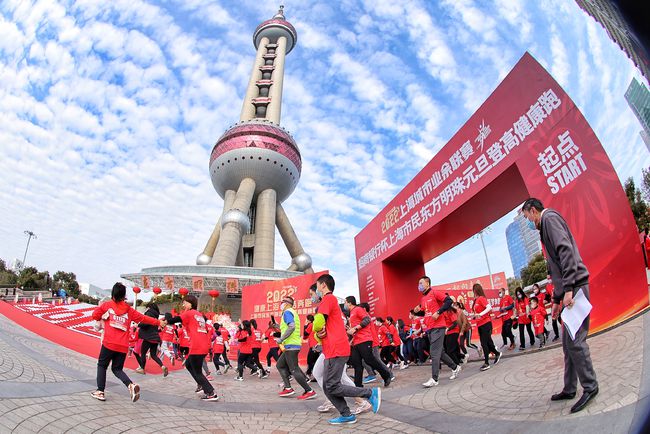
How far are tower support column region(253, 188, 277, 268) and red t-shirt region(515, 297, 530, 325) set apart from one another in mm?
40159

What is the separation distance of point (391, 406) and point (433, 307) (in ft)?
7.07

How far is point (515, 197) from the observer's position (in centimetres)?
750

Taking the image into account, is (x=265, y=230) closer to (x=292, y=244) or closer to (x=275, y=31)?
(x=292, y=244)

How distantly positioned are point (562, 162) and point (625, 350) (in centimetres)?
409

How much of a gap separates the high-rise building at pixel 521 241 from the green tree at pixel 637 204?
0.85 metres

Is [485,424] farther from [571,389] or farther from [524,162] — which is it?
[524,162]

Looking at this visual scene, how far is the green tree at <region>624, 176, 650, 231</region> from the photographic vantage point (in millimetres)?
960

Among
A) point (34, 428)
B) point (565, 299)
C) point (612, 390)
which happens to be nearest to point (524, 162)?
point (565, 299)

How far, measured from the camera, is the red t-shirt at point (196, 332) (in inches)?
217

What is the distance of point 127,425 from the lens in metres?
2.98

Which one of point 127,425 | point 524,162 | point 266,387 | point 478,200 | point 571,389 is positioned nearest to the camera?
point 571,389

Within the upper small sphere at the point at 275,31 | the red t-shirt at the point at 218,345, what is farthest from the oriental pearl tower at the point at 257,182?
the red t-shirt at the point at 218,345

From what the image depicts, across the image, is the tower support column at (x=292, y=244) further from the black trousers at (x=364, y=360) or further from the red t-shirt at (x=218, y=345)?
the black trousers at (x=364, y=360)

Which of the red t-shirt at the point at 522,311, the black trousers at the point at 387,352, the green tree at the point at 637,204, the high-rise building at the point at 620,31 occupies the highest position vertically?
the high-rise building at the point at 620,31
